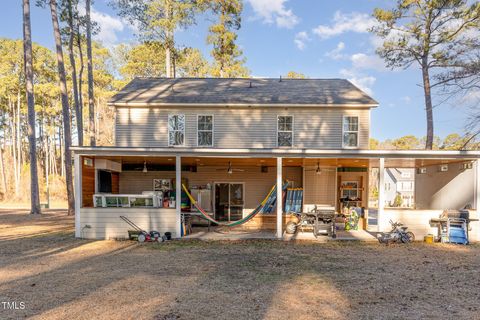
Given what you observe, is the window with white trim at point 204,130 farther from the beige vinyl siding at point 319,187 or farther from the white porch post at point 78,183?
the white porch post at point 78,183

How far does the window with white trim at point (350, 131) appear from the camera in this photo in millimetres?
12953

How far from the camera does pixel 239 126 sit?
519 inches

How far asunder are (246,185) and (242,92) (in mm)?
4196

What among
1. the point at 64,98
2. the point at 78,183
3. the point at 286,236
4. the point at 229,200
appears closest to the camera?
the point at 78,183

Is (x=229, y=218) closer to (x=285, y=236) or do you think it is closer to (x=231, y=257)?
(x=285, y=236)

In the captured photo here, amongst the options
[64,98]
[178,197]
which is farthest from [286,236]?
[64,98]

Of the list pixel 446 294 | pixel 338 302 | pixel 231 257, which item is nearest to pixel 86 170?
pixel 231 257

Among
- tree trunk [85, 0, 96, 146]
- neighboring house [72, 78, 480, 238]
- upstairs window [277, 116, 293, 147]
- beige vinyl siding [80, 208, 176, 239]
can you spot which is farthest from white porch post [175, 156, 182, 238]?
tree trunk [85, 0, 96, 146]

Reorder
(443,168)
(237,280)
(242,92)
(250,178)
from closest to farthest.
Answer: (237,280)
(443,168)
(250,178)
(242,92)

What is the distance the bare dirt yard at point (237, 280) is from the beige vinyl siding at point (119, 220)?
0.67 meters

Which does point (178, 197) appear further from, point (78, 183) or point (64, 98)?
point (64, 98)

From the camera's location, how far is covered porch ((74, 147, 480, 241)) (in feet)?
31.9

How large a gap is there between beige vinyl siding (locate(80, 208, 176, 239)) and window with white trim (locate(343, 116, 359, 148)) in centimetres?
766

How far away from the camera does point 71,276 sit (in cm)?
599
